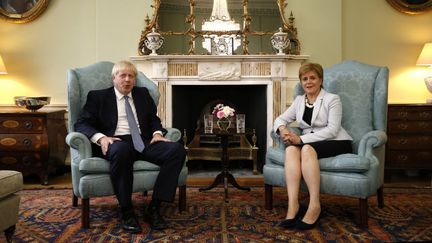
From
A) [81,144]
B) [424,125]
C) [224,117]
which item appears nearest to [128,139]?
[81,144]

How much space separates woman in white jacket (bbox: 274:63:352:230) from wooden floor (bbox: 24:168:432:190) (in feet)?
3.79

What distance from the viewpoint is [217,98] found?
4.66 metres

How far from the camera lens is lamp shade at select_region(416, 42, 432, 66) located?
13.5ft

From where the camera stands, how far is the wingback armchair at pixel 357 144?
2.55 metres

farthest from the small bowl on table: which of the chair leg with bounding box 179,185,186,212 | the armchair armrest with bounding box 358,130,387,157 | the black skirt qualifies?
the armchair armrest with bounding box 358,130,387,157

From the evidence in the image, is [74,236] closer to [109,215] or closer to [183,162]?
[109,215]


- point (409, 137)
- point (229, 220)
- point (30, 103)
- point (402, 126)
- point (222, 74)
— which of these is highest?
point (222, 74)

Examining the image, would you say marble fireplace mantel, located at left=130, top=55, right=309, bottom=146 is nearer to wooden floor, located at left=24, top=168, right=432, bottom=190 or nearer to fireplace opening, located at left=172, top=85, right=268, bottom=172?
fireplace opening, located at left=172, top=85, right=268, bottom=172

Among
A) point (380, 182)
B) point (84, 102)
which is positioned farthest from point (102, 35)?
point (380, 182)

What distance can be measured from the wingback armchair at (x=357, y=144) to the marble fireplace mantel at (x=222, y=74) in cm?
98

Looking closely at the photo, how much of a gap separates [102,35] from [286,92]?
6.61 ft

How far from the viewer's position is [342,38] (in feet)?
14.4

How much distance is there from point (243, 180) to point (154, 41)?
166cm

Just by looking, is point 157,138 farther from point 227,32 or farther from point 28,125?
point 227,32
